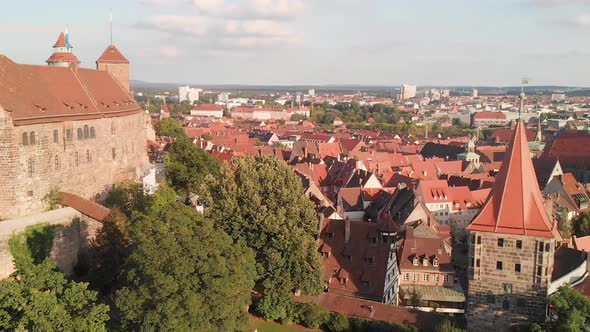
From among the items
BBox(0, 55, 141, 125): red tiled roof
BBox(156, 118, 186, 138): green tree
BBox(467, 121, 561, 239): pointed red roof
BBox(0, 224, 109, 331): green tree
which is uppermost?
BBox(0, 55, 141, 125): red tiled roof

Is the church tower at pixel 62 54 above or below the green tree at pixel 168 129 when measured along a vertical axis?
above

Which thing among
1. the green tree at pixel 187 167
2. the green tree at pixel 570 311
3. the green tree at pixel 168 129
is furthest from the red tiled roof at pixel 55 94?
the green tree at pixel 168 129

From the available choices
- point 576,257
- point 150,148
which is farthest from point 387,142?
point 576,257

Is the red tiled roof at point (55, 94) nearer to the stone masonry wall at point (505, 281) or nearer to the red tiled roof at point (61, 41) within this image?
the red tiled roof at point (61, 41)

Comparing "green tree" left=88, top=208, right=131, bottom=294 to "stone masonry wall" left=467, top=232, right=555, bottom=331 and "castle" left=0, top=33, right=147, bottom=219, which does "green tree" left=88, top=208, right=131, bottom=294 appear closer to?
"castle" left=0, top=33, right=147, bottom=219

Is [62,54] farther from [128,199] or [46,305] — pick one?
[46,305]

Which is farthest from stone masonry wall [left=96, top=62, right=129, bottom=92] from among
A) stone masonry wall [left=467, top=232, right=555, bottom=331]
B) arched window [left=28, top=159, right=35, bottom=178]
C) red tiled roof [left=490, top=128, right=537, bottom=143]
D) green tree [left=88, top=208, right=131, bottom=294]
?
red tiled roof [left=490, top=128, right=537, bottom=143]
